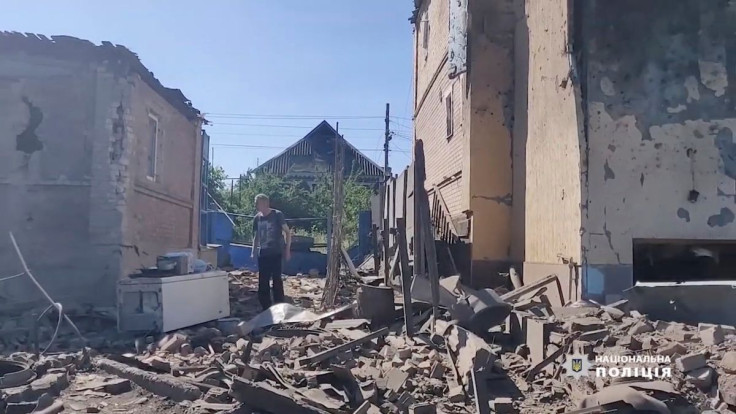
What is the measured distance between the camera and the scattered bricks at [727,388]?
4137 millimetres

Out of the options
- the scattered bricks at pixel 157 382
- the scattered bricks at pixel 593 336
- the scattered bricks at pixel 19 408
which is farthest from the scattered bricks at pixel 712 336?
the scattered bricks at pixel 19 408

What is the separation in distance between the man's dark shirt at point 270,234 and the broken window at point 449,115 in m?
3.31

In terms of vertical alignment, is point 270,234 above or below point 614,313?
above

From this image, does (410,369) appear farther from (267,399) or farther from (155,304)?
(155,304)

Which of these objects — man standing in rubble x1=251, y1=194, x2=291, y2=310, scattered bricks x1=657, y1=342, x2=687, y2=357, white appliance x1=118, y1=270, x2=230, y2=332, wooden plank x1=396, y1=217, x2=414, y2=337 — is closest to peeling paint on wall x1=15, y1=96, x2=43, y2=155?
white appliance x1=118, y1=270, x2=230, y2=332

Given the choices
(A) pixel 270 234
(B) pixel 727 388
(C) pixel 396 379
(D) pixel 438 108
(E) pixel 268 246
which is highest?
(D) pixel 438 108

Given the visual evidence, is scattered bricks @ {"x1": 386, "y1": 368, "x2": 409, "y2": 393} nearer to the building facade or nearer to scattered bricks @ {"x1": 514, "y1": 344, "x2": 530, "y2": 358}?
scattered bricks @ {"x1": 514, "y1": 344, "x2": 530, "y2": 358}

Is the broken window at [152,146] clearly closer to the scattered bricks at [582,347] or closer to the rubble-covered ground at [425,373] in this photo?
the rubble-covered ground at [425,373]

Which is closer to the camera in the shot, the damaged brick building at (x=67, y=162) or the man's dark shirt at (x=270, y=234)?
the man's dark shirt at (x=270, y=234)

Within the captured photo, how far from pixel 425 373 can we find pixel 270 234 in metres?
4.83

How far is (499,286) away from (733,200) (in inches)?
130

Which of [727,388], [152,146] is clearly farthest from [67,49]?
[727,388]

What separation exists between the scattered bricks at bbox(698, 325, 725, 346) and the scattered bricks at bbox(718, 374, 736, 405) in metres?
0.52

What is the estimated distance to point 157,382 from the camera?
5.29 meters
